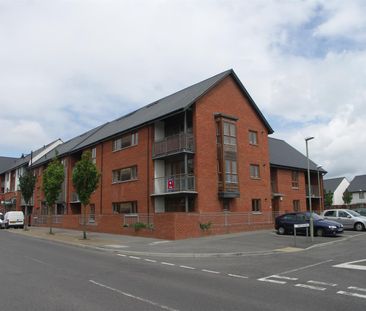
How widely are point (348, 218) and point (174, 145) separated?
13.4 metres

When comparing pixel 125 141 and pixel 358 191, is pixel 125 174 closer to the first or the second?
pixel 125 141

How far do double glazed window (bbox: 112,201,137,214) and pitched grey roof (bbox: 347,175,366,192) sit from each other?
5617 cm

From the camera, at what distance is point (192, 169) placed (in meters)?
28.4

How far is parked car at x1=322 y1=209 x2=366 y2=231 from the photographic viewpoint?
29.1m

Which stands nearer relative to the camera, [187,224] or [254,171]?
[187,224]

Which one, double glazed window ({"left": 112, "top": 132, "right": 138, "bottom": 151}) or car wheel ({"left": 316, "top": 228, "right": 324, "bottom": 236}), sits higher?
double glazed window ({"left": 112, "top": 132, "right": 138, "bottom": 151})

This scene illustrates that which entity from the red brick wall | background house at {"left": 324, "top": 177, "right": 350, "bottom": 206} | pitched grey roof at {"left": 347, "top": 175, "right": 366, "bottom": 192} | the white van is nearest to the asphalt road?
the red brick wall

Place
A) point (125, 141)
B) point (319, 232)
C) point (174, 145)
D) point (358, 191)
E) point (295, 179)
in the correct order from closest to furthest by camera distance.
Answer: point (319, 232) → point (174, 145) → point (125, 141) → point (295, 179) → point (358, 191)

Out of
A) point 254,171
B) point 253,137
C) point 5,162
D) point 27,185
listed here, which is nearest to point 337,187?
point 253,137

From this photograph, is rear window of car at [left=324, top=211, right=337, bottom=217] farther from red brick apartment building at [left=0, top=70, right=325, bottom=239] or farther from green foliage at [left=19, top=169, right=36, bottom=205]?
green foliage at [left=19, top=169, right=36, bottom=205]

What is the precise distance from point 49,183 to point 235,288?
84.2 ft

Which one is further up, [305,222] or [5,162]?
[5,162]

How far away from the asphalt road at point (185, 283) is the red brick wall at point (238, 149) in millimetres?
12262

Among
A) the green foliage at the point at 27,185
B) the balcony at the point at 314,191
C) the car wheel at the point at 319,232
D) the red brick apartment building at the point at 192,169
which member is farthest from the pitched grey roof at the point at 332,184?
the car wheel at the point at 319,232
